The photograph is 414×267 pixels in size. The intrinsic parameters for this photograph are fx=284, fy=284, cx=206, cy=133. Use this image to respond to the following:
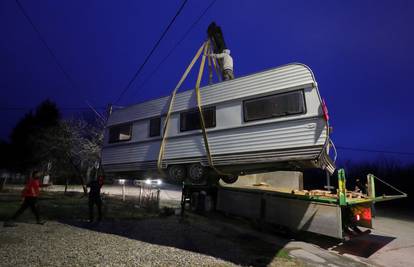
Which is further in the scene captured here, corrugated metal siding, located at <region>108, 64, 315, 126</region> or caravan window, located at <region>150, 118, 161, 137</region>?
caravan window, located at <region>150, 118, 161, 137</region>

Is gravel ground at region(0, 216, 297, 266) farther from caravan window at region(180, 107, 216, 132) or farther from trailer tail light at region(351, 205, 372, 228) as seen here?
caravan window at region(180, 107, 216, 132)

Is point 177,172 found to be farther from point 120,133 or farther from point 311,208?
point 311,208

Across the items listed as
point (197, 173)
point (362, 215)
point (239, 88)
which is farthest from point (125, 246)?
point (362, 215)

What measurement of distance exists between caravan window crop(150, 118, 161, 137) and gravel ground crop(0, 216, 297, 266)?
300cm

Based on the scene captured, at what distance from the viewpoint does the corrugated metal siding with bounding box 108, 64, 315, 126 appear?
6500mm

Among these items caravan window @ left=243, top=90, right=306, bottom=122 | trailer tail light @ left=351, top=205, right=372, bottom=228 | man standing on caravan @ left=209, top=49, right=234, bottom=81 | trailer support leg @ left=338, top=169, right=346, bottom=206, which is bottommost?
trailer tail light @ left=351, top=205, right=372, bottom=228

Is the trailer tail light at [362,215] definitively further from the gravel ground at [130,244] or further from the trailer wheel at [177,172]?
the trailer wheel at [177,172]

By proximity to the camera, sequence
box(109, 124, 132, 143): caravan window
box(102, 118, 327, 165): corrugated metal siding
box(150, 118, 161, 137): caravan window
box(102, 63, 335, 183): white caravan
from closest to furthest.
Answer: box(102, 118, 327, 165): corrugated metal siding < box(102, 63, 335, 183): white caravan < box(150, 118, 161, 137): caravan window < box(109, 124, 132, 143): caravan window

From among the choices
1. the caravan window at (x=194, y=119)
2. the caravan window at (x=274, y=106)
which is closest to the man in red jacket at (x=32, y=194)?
the caravan window at (x=194, y=119)

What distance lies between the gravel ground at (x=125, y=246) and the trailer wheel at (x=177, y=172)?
173cm

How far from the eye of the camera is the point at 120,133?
965cm

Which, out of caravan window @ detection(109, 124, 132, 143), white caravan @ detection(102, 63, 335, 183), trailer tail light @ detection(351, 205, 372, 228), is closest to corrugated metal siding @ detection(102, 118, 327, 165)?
white caravan @ detection(102, 63, 335, 183)

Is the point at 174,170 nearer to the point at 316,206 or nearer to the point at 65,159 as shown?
the point at 316,206

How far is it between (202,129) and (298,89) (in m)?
2.63
